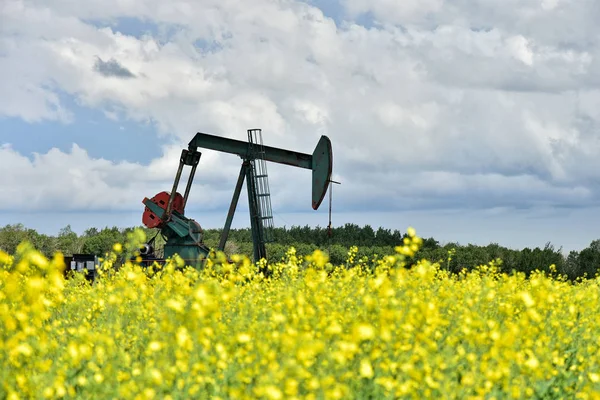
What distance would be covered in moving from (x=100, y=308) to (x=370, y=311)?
3.48 m

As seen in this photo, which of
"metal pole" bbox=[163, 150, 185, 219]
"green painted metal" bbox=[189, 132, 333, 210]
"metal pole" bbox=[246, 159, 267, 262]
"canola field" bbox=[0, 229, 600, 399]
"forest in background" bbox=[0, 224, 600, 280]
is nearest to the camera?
"canola field" bbox=[0, 229, 600, 399]

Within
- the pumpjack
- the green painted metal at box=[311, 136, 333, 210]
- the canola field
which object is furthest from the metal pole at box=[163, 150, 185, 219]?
the canola field

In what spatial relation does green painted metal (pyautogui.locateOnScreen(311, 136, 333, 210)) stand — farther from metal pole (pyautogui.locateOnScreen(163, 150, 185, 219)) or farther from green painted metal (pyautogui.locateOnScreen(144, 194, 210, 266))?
metal pole (pyautogui.locateOnScreen(163, 150, 185, 219))

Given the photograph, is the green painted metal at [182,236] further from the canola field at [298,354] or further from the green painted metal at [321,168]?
the canola field at [298,354]

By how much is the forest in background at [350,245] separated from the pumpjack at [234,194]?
3.89 feet

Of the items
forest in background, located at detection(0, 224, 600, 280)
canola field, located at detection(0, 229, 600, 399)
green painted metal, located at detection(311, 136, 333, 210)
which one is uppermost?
green painted metal, located at detection(311, 136, 333, 210)

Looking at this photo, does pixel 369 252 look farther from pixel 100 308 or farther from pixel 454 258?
pixel 100 308

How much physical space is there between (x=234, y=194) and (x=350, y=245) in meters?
8.20

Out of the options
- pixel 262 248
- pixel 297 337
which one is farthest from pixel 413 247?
pixel 262 248

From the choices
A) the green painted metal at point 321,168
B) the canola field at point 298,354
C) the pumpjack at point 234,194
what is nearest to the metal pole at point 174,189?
the pumpjack at point 234,194

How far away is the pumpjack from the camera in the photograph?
55.2ft

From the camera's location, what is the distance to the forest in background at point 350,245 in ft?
67.8

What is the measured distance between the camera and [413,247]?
5.58m

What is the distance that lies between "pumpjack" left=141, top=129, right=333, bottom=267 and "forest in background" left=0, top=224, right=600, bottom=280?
119 centimetres
